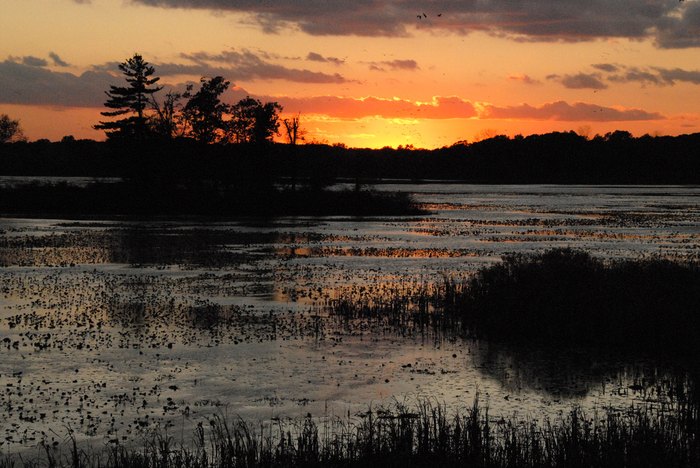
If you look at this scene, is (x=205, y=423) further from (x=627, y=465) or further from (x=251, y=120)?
(x=251, y=120)

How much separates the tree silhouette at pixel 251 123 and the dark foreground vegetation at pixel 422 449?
90.1 meters

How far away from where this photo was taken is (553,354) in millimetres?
19625

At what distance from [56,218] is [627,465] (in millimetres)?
74491

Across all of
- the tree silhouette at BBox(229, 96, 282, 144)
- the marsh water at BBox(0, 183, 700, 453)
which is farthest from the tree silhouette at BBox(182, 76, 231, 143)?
the marsh water at BBox(0, 183, 700, 453)

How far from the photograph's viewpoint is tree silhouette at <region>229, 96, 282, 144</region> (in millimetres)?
101125

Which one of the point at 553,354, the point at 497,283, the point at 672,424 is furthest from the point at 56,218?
the point at 672,424

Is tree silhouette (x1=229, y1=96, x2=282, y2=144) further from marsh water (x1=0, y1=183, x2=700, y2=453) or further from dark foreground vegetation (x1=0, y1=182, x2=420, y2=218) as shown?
marsh water (x1=0, y1=183, x2=700, y2=453)

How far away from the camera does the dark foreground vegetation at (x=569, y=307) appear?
20.8 meters

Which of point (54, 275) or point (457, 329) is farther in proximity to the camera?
point (54, 275)

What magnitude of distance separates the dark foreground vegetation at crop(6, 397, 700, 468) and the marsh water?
1.15m

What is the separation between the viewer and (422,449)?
11.6 metres

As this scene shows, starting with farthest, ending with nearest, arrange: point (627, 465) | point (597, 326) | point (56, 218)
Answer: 1. point (56, 218)
2. point (597, 326)
3. point (627, 465)

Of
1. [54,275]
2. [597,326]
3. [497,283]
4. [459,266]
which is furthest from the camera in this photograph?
[459,266]

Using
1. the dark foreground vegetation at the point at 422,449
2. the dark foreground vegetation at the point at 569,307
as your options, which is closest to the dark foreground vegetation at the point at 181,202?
the dark foreground vegetation at the point at 569,307
